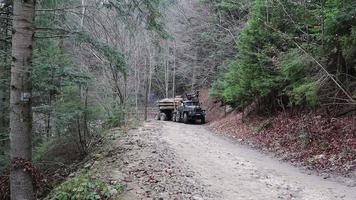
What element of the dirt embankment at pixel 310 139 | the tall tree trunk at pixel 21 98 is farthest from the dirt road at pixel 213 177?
A: the tall tree trunk at pixel 21 98

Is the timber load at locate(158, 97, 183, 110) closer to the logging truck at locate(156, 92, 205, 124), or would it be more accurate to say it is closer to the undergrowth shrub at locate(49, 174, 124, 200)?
the logging truck at locate(156, 92, 205, 124)

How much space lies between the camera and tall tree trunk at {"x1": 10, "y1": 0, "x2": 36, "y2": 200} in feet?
21.3

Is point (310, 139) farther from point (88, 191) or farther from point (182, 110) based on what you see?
point (182, 110)

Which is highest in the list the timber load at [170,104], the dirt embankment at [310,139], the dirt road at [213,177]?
the timber load at [170,104]

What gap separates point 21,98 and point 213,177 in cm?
449

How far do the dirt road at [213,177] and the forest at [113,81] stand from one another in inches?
38.4

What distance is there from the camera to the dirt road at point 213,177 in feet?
23.8

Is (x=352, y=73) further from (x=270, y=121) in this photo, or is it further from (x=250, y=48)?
(x=250, y=48)

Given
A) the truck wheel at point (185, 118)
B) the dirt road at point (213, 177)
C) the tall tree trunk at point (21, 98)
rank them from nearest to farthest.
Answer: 1. the tall tree trunk at point (21, 98)
2. the dirt road at point (213, 177)
3. the truck wheel at point (185, 118)

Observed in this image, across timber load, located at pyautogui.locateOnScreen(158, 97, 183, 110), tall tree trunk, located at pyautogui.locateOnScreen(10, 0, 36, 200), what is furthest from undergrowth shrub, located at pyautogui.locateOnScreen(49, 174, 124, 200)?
timber load, located at pyautogui.locateOnScreen(158, 97, 183, 110)

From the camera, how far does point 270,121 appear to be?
16938 mm

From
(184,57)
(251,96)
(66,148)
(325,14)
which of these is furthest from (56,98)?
(184,57)

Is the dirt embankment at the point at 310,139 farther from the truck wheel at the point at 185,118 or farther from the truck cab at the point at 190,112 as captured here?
the truck wheel at the point at 185,118

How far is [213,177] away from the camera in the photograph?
8594 millimetres
